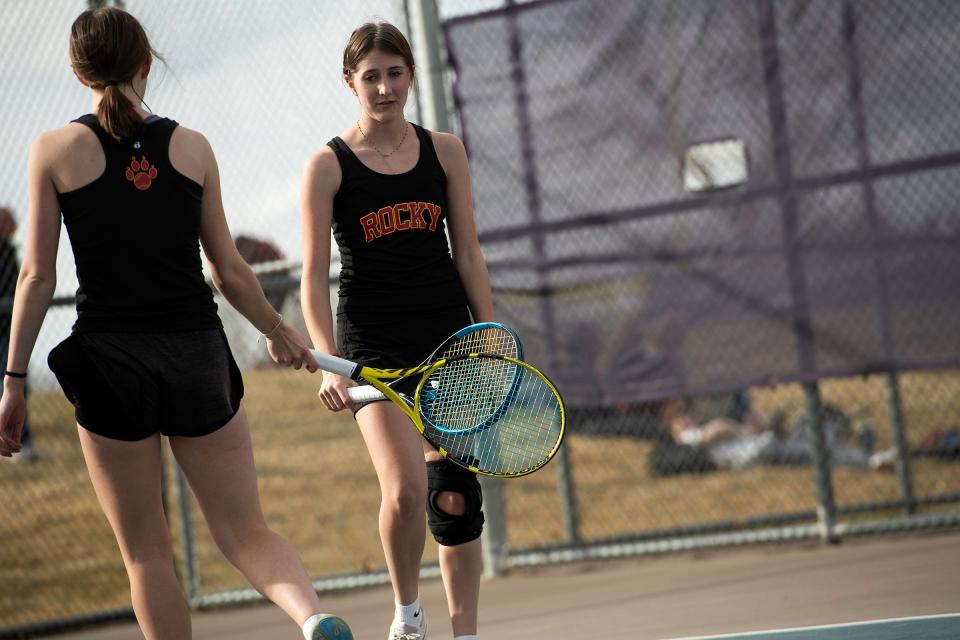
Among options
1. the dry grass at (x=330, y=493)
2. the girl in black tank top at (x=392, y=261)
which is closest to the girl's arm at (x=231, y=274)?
the girl in black tank top at (x=392, y=261)

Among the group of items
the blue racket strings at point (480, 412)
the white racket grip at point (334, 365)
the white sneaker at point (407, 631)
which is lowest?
the white sneaker at point (407, 631)

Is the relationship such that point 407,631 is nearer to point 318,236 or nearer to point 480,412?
point 480,412

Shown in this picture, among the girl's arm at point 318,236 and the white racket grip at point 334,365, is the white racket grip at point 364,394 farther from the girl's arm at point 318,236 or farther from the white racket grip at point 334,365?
the girl's arm at point 318,236

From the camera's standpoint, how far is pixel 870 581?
4.64 m

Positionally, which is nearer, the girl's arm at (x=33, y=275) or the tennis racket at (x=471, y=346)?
the girl's arm at (x=33, y=275)

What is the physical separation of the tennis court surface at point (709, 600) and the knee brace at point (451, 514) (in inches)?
40.3

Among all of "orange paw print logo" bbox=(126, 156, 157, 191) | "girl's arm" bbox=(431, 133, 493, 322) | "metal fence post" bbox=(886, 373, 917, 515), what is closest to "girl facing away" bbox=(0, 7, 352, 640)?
"orange paw print logo" bbox=(126, 156, 157, 191)

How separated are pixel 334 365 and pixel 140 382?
518mm

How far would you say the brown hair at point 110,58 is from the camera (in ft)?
8.80

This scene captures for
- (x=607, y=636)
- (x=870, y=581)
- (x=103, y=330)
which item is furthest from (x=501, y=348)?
(x=870, y=581)

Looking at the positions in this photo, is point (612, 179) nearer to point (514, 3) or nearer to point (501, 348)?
point (514, 3)

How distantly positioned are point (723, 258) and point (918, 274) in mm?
860

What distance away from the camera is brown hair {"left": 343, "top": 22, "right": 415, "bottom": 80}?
11.0 feet

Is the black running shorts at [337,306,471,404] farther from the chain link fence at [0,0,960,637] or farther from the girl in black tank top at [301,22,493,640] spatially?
the chain link fence at [0,0,960,637]
